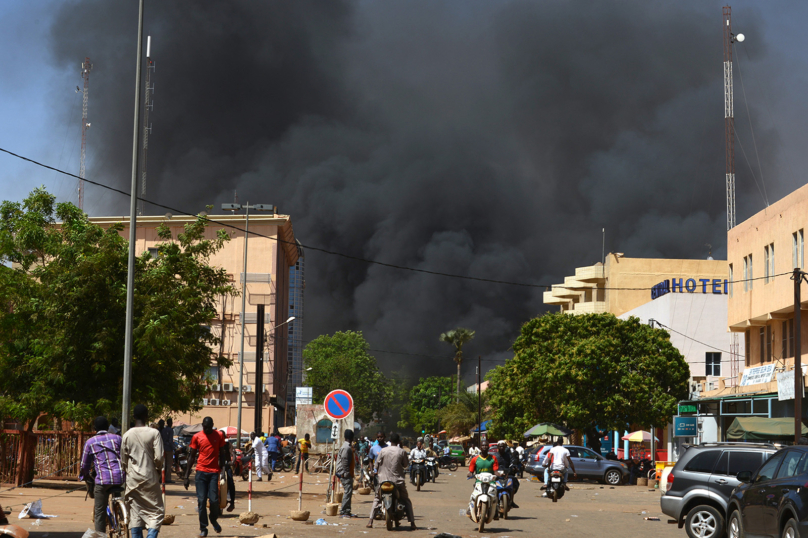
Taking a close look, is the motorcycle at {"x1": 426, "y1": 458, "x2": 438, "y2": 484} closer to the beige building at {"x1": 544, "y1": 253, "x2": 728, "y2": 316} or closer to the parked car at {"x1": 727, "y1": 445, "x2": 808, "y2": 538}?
the parked car at {"x1": 727, "y1": 445, "x2": 808, "y2": 538}

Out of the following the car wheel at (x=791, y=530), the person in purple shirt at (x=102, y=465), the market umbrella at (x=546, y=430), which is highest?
the person in purple shirt at (x=102, y=465)

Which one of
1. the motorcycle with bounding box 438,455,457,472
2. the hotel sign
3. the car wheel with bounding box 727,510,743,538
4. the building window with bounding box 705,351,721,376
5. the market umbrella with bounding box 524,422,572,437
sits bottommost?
the motorcycle with bounding box 438,455,457,472

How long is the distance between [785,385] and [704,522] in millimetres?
22335

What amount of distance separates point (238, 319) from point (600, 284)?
4220 centimetres

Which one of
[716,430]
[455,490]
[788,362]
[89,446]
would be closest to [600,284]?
[716,430]

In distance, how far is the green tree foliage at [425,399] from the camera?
127438 mm

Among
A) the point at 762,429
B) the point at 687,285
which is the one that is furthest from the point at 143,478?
the point at 687,285

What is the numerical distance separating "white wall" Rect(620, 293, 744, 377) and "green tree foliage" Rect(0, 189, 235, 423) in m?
45.7

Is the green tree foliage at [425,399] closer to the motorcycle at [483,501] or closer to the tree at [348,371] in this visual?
the tree at [348,371]

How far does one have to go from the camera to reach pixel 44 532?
14023mm

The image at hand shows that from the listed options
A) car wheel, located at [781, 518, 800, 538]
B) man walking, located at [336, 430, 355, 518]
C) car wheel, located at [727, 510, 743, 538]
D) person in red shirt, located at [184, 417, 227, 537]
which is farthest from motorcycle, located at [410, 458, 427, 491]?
car wheel, located at [781, 518, 800, 538]

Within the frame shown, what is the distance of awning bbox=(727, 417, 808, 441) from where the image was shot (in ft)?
108

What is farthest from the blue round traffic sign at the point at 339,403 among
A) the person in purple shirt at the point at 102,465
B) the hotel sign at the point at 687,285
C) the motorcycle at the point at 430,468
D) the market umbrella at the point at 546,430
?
the hotel sign at the point at 687,285

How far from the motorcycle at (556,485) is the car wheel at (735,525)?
13964 millimetres
